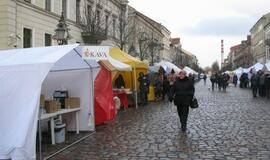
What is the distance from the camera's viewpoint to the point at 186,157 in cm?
966

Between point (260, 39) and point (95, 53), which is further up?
point (260, 39)

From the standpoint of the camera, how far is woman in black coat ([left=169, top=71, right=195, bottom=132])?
537 inches

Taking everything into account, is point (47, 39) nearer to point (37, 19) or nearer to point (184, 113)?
point (37, 19)

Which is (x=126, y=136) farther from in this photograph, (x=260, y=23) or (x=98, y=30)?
(x=260, y=23)

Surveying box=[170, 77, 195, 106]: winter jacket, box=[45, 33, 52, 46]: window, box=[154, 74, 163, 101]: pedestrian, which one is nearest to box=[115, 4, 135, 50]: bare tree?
box=[45, 33, 52, 46]: window

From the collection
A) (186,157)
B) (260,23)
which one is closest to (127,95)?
(186,157)

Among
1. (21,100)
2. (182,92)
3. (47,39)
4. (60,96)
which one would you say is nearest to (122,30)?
(47,39)

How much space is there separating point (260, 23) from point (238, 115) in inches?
3841

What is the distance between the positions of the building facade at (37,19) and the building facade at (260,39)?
2574 inches

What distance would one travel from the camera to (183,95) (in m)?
13.6

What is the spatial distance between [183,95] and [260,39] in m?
102

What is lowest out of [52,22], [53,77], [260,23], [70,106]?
[70,106]

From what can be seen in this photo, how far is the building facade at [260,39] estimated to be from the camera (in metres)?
102

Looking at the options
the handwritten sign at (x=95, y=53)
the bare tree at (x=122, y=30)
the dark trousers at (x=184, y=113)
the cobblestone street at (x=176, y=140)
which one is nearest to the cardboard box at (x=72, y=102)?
the cobblestone street at (x=176, y=140)
